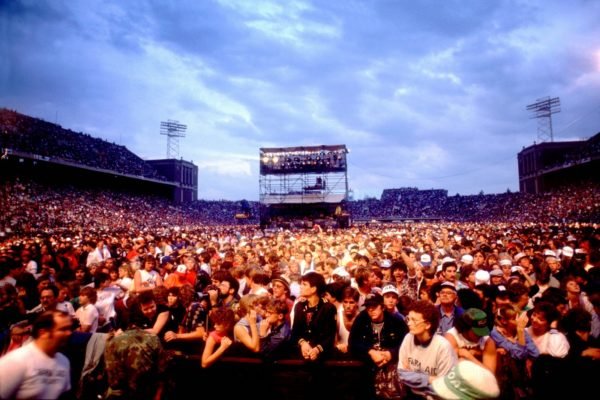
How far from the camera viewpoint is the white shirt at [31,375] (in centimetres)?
259

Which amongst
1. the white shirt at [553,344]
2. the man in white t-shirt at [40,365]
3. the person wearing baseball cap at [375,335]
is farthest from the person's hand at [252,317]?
the white shirt at [553,344]

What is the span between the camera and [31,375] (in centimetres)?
269

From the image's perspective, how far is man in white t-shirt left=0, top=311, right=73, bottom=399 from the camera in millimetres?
2609

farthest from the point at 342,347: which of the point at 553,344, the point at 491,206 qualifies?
the point at 491,206

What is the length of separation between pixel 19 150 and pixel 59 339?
36.3 metres

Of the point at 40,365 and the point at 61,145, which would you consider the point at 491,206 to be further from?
the point at 40,365

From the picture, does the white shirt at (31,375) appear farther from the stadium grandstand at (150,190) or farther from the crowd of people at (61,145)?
the crowd of people at (61,145)

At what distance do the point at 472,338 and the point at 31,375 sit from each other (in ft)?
12.0

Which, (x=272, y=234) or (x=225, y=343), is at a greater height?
(x=272, y=234)

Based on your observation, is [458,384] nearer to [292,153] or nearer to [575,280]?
[575,280]

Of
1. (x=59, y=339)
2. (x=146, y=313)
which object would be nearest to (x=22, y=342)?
(x=146, y=313)

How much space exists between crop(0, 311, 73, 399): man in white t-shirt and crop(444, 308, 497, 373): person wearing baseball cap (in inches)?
132

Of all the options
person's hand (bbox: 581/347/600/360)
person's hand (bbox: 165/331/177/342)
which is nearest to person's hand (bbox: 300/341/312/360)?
person's hand (bbox: 165/331/177/342)

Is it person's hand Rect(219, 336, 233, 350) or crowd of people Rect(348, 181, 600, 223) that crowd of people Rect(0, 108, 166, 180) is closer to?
crowd of people Rect(348, 181, 600, 223)
